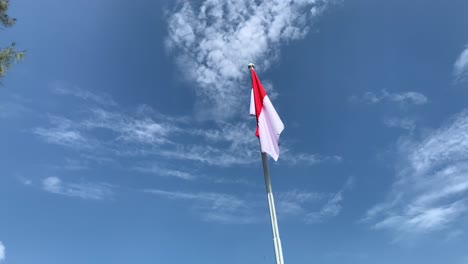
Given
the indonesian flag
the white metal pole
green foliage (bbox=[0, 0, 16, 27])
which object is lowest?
the white metal pole

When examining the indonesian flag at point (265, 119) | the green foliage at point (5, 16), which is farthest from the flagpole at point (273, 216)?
the green foliage at point (5, 16)

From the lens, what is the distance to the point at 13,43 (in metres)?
20.0

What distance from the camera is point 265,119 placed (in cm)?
1364

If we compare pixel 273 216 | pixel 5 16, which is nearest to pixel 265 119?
pixel 273 216

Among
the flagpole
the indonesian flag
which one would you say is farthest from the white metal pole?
the indonesian flag

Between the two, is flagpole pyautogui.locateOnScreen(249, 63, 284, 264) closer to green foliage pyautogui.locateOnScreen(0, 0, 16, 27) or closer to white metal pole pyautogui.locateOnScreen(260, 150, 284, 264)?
white metal pole pyautogui.locateOnScreen(260, 150, 284, 264)

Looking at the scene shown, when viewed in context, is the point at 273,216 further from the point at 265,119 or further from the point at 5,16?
the point at 5,16

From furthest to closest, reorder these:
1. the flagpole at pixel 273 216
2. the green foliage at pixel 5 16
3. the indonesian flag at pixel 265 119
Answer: the green foliage at pixel 5 16
the indonesian flag at pixel 265 119
the flagpole at pixel 273 216

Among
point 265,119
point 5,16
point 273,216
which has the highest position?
point 5,16

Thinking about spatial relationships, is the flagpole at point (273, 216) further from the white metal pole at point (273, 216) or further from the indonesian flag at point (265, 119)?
the indonesian flag at point (265, 119)

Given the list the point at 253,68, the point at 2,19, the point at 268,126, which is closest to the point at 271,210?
the point at 268,126

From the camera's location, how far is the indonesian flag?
13.2 m

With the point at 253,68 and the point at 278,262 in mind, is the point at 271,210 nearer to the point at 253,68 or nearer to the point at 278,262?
the point at 278,262

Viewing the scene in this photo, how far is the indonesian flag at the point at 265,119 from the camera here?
13203mm
